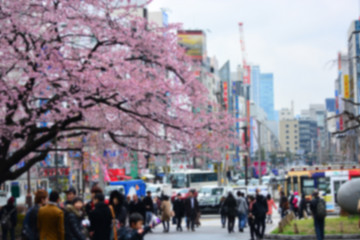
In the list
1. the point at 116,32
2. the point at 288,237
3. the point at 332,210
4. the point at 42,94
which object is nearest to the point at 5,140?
the point at 42,94

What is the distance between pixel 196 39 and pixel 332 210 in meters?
93.4

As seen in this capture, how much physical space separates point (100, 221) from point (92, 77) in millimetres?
8016

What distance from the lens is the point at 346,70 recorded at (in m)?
161

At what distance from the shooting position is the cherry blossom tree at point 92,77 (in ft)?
65.2

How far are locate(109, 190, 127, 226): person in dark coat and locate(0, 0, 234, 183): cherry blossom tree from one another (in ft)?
18.4

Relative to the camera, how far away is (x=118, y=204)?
14.3 metres

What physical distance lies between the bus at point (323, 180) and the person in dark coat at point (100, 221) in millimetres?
29560

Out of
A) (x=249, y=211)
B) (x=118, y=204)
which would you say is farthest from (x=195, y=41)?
(x=118, y=204)

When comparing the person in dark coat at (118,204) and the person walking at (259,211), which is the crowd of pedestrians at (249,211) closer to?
the person walking at (259,211)

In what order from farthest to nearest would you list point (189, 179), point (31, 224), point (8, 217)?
point (189, 179) < point (8, 217) < point (31, 224)

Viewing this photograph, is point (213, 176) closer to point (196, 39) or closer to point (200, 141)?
point (200, 141)

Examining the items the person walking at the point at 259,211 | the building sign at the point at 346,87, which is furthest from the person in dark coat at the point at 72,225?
the building sign at the point at 346,87

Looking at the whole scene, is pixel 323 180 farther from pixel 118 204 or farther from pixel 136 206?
pixel 118 204

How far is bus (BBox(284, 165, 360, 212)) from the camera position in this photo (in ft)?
141
